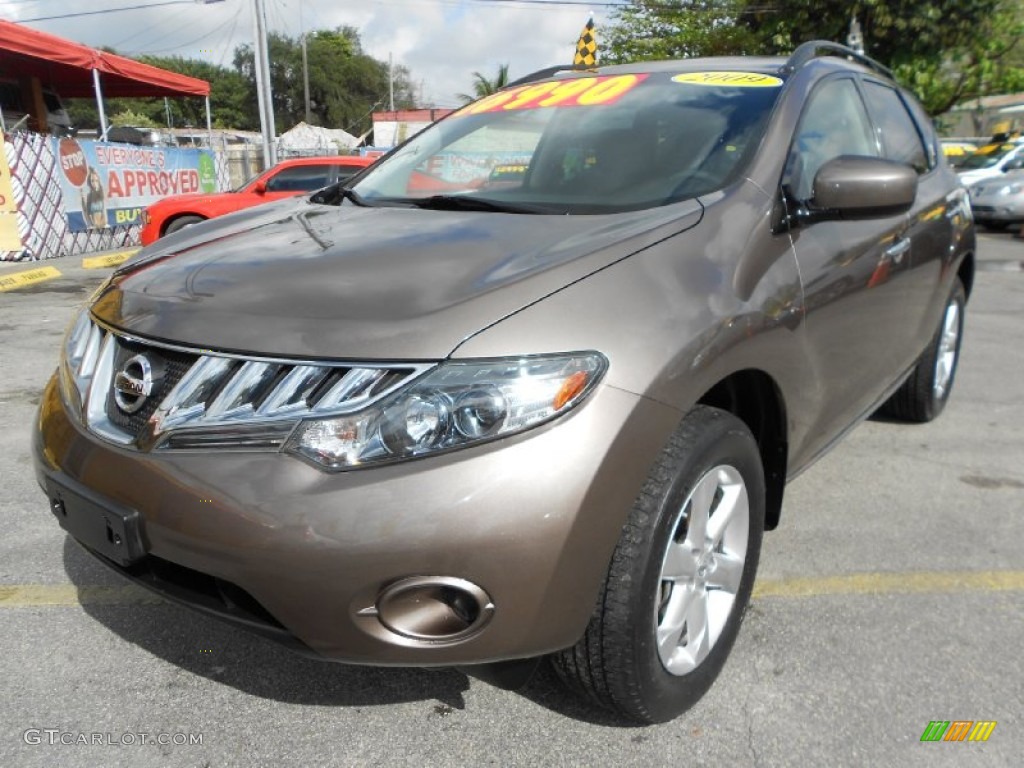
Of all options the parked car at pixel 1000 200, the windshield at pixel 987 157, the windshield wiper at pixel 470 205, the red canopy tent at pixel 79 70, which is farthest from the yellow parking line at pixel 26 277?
the windshield at pixel 987 157

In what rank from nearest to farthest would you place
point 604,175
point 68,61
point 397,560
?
point 397,560 < point 604,175 < point 68,61

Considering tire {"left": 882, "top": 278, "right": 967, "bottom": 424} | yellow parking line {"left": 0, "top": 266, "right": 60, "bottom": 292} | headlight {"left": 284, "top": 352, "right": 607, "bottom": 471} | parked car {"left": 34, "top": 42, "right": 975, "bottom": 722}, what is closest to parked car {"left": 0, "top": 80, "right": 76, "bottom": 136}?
yellow parking line {"left": 0, "top": 266, "right": 60, "bottom": 292}

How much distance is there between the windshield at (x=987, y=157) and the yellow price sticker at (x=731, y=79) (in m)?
16.3

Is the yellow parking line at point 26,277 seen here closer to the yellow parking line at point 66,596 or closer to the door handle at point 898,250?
the yellow parking line at point 66,596

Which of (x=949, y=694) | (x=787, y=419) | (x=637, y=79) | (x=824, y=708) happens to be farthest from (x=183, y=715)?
(x=637, y=79)

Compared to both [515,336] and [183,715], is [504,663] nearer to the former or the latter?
[515,336]

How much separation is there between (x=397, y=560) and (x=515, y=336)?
48 cm

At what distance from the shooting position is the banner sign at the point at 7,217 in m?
10.8

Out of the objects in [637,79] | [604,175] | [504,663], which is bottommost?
[504,663]

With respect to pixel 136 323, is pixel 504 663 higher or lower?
lower

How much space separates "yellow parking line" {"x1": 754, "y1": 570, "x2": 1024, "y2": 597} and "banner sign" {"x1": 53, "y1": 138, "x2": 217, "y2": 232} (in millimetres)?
12197

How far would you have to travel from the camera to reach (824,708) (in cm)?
206

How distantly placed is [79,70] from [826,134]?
18.0 metres

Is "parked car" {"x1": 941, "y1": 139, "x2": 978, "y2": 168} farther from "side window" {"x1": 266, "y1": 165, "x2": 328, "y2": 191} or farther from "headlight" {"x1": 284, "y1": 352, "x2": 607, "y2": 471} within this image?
"headlight" {"x1": 284, "y1": 352, "x2": 607, "y2": 471}
